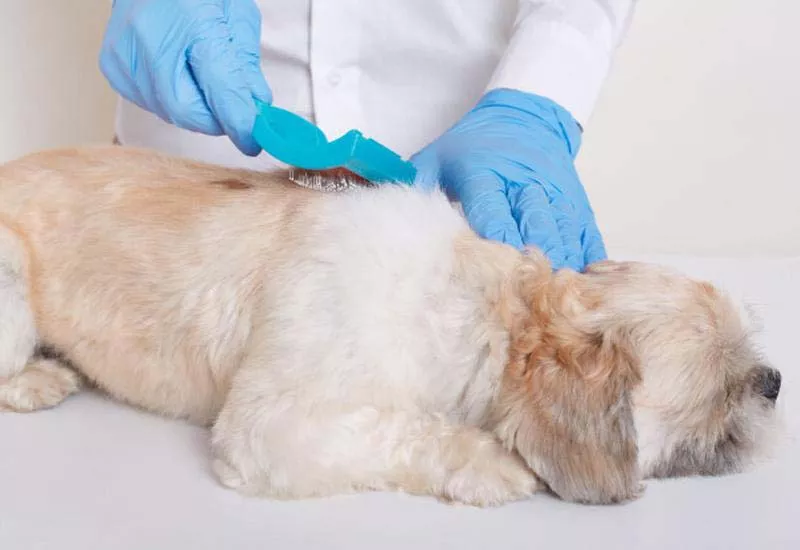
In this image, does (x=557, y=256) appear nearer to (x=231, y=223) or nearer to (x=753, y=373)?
(x=753, y=373)

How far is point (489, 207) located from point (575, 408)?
1.61 ft

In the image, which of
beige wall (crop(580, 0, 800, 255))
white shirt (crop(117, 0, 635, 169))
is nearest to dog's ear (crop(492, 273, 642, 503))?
white shirt (crop(117, 0, 635, 169))

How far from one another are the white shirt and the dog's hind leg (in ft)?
2.46

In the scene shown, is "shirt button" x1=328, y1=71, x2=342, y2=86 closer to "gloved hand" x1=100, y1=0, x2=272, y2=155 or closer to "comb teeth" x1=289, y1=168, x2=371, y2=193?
"gloved hand" x1=100, y1=0, x2=272, y2=155

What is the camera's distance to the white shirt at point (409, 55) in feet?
7.34

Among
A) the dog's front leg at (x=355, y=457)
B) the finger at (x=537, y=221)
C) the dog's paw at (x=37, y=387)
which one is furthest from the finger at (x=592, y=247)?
the dog's paw at (x=37, y=387)

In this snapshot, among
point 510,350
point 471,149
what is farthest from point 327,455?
point 471,149

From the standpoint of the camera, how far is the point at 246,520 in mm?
1330

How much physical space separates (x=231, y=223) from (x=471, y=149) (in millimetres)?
499

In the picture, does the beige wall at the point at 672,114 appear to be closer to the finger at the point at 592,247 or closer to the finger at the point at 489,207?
the finger at the point at 592,247

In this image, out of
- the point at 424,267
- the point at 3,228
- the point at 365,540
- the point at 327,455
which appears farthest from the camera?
the point at 3,228

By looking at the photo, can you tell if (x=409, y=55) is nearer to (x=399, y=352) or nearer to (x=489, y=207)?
(x=489, y=207)

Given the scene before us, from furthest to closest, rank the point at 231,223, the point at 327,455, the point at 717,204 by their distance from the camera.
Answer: the point at 717,204 < the point at 231,223 < the point at 327,455

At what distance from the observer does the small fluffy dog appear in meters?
1.39
